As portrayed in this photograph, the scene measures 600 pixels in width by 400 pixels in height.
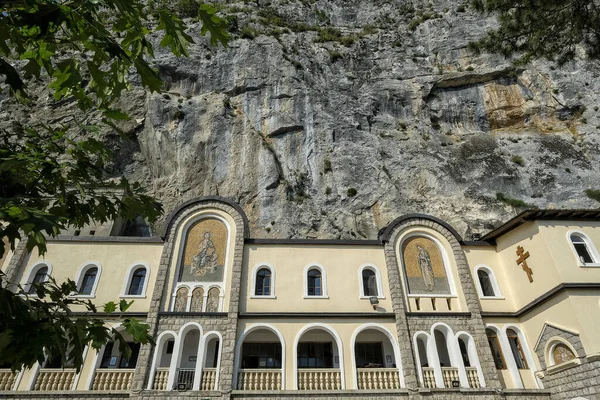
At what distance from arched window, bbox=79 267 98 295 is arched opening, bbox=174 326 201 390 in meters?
4.68

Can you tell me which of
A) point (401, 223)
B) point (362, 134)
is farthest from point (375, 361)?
point (362, 134)

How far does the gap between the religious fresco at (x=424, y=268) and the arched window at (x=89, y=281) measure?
1439 centimetres

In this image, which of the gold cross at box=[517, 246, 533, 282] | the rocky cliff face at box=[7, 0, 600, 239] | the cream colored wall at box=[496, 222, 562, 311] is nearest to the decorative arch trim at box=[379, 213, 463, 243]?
the cream colored wall at box=[496, 222, 562, 311]

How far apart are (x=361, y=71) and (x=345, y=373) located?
34.2m

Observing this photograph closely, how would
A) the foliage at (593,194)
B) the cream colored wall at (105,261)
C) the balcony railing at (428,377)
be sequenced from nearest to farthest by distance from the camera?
1. the balcony railing at (428,377)
2. the cream colored wall at (105,261)
3. the foliage at (593,194)

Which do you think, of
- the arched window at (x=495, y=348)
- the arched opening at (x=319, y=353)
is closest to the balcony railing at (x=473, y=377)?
the arched window at (x=495, y=348)

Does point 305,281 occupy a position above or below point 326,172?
below

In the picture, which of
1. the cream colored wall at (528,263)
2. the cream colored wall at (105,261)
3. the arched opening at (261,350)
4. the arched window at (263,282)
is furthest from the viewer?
the arched window at (263,282)

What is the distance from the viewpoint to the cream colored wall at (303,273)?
17641 millimetres

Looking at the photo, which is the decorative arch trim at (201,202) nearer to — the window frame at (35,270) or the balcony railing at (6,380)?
the window frame at (35,270)

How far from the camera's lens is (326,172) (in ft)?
113

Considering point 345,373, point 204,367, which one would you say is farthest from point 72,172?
point 345,373

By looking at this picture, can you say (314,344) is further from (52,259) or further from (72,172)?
(72,172)

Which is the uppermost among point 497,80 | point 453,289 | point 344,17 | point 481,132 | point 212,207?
point 344,17
